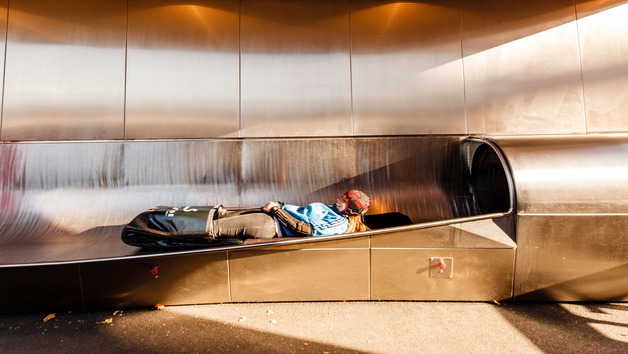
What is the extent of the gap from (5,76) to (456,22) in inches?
239

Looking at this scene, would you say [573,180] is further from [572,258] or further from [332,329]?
[332,329]

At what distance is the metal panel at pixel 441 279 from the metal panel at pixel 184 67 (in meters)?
2.58

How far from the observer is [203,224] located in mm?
2375

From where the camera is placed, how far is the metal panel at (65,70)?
12.0 ft

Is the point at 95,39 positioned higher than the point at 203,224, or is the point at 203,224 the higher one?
the point at 95,39

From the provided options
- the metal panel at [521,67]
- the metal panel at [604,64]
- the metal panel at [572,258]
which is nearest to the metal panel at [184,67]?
the metal panel at [521,67]

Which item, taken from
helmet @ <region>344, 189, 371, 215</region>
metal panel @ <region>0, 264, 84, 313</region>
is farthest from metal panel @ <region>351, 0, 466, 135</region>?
metal panel @ <region>0, 264, 84, 313</region>

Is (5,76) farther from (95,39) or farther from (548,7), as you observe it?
(548,7)

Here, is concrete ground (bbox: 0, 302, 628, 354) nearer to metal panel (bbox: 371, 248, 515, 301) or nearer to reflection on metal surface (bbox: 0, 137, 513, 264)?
metal panel (bbox: 371, 248, 515, 301)

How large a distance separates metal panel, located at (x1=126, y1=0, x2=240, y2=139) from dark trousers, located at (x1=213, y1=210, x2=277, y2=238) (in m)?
1.66

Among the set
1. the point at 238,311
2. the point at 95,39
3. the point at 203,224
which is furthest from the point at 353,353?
the point at 95,39

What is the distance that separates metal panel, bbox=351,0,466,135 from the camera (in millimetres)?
3850

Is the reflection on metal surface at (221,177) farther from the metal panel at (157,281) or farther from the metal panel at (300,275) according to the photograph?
the metal panel at (300,275)

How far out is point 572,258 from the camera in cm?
240
